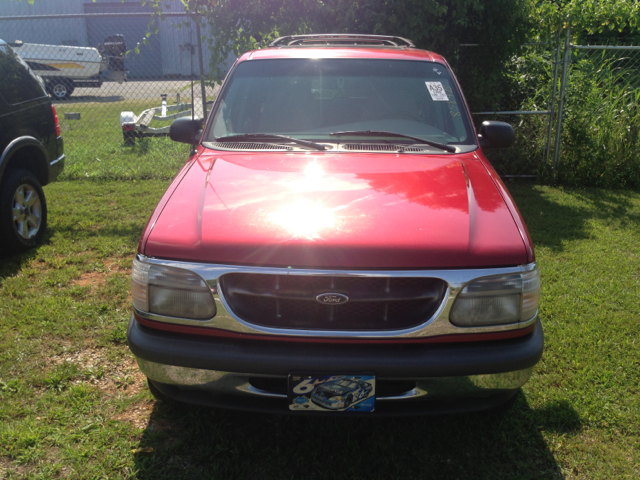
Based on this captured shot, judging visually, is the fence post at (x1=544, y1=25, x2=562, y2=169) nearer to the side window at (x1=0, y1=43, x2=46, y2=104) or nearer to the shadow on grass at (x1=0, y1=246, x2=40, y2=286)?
the side window at (x1=0, y1=43, x2=46, y2=104)

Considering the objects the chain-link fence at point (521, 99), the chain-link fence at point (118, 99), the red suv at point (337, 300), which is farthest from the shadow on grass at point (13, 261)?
the chain-link fence at point (521, 99)

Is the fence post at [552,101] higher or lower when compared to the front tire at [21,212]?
higher

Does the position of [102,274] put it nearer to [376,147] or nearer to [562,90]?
[376,147]

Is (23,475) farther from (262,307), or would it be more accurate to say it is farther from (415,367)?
(415,367)

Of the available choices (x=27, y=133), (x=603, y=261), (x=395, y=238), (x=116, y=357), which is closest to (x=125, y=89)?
(x=27, y=133)

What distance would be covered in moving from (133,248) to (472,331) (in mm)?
3785

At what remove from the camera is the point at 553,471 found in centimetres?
240

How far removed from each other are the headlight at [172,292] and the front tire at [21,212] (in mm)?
2997

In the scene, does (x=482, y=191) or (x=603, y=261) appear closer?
(x=482, y=191)

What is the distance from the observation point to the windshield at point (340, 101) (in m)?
3.25

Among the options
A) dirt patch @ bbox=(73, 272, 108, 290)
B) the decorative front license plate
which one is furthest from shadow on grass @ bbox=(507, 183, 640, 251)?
dirt patch @ bbox=(73, 272, 108, 290)

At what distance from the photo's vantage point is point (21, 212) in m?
4.79

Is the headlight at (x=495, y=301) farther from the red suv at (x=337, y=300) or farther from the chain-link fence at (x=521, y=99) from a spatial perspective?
the chain-link fence at (x=521, y=99)

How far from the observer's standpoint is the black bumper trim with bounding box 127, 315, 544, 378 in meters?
2.07
